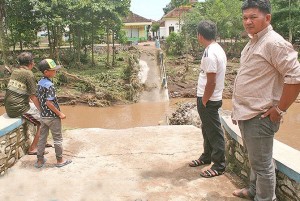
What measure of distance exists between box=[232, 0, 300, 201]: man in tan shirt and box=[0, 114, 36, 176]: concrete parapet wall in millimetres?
2945

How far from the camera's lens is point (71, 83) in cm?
1669

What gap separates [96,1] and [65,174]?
1583 cm

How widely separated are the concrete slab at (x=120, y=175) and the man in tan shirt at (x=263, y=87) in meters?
0.74

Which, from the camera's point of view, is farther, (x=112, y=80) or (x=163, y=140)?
(x=112, y=80)

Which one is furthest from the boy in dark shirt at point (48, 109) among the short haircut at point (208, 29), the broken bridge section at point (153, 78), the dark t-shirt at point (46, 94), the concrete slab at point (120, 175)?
the broken bridge section at point (153, 78)

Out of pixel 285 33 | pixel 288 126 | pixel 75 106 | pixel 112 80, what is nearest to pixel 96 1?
pixel 112 80

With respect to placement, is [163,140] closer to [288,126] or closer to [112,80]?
[288,126]

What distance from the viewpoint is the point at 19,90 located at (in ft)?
14.6

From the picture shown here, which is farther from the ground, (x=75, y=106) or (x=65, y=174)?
(x=65, y=174)

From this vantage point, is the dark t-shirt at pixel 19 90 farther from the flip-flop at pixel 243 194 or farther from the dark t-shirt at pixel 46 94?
the flip-flop at pixel 243 194

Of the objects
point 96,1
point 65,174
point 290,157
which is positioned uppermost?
point 96,1

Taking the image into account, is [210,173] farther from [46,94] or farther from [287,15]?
[287,15]

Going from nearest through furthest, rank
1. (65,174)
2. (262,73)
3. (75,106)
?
(262,73), (65,174), (75,106)

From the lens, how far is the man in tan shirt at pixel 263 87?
7.59ft
